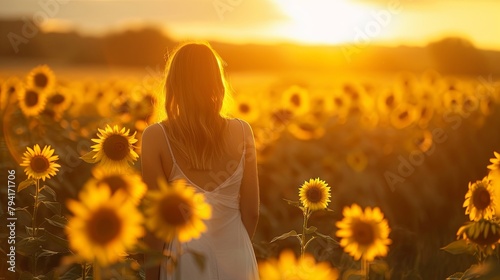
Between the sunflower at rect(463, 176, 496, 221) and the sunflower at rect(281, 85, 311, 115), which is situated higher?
the sunflower at rect(281, 85, 311, 115)

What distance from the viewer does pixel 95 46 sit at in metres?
29.9

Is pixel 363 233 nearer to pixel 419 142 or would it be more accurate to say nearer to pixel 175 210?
pixel 175 210

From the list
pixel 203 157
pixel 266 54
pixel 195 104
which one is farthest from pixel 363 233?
pixel 266 54

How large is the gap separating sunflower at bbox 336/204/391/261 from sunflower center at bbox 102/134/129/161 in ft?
3.31

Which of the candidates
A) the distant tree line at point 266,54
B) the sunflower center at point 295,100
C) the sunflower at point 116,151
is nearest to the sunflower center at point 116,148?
the sunflower at point 116,151

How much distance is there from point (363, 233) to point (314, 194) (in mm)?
713

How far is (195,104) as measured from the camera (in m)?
3.56

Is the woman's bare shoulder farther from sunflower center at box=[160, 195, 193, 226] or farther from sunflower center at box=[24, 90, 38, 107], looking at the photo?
sunflower center at box=[24, 90, 38, 107]

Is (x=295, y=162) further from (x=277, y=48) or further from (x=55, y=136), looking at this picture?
(x=277, y=48)

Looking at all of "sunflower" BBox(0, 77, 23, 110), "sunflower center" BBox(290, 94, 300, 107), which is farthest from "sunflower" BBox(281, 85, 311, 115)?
"sunflower" BBox(0, 77, 23, 110)

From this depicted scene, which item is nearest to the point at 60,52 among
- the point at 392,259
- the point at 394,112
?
the point at 394,112

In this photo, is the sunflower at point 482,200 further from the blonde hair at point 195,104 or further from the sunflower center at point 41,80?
the sunflower center at point 41,80

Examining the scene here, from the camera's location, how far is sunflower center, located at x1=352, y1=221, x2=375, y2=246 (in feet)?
10.6

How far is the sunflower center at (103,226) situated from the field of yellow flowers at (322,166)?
115 centimetres
